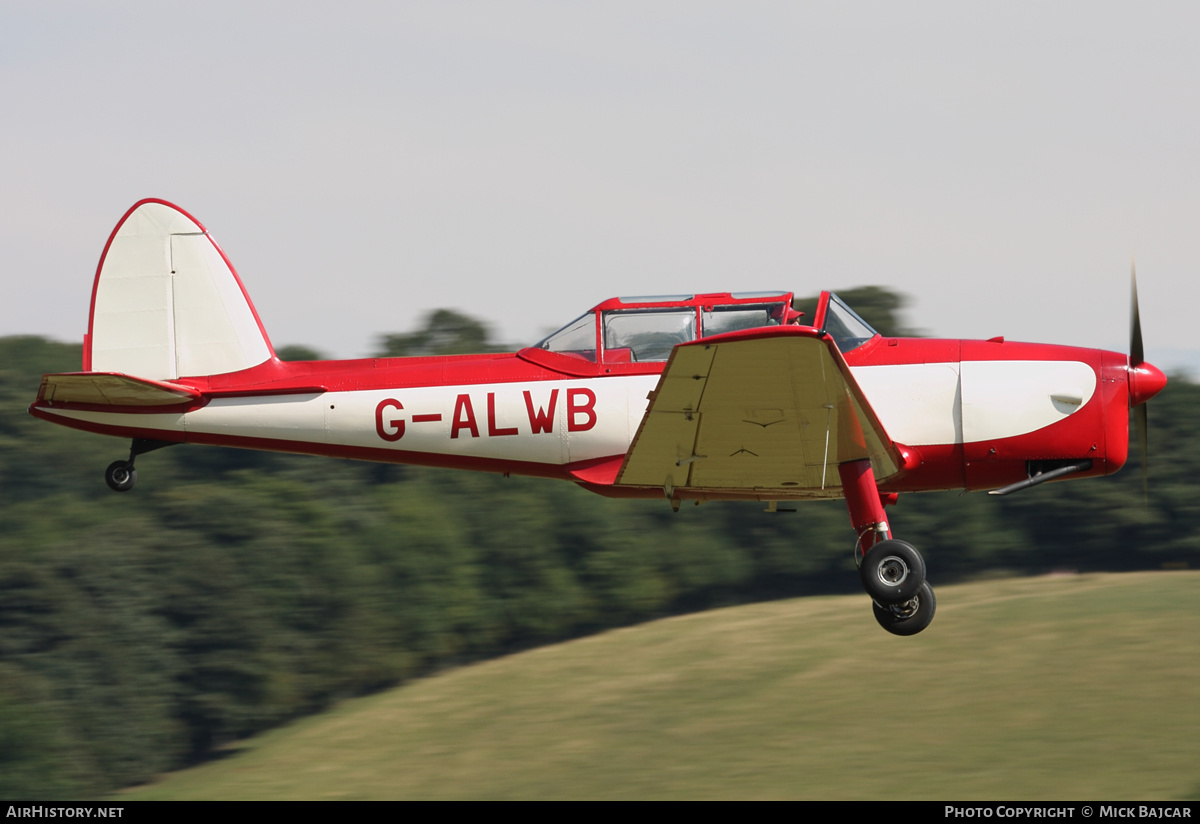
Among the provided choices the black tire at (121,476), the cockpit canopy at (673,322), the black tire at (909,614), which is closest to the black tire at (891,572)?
the black tire at (909,614)

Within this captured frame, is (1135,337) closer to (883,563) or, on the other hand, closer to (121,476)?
(883,563)

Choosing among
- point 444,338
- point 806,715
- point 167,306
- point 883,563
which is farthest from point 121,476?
point 444,338

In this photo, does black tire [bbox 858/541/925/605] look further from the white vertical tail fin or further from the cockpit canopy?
the white vertical tail fin

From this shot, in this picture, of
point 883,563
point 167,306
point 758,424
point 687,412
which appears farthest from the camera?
point 167,306

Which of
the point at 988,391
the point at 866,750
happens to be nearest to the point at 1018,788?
the point at 866,750

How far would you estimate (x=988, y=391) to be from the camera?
9.61 metres

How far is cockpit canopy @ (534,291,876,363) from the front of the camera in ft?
31.5

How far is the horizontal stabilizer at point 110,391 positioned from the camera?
10.0m

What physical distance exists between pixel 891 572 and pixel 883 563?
99mm

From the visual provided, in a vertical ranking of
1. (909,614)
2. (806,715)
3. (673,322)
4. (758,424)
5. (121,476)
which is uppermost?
(673,322)

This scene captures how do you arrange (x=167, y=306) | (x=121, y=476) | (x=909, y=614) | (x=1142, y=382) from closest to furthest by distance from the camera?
(x=909, y=614)
(x=1142, y=382)
(x=121, y=476)
(x=167, y=306)

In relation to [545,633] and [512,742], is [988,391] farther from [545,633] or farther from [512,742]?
[545,633]

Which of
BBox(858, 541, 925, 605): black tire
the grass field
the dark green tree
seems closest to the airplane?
BBox(858, 541, 925, 605): black tire

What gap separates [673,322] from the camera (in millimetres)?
9727
